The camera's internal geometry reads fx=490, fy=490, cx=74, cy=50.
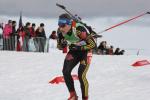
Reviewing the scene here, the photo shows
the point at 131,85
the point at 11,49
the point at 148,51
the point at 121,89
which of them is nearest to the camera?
the point at 121,89

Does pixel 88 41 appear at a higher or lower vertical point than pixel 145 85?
higher

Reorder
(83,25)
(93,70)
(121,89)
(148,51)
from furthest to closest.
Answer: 1. (148,51)
2. (93,70)
3. (121,89)
4. (83,25)

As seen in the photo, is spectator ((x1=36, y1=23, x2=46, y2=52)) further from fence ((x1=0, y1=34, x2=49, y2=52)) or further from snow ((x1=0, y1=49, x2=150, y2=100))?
snow ((x1=0, y1=49, x2=150, y2=100))

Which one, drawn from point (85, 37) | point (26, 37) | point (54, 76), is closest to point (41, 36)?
point (26, 37)

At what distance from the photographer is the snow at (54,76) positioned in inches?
450

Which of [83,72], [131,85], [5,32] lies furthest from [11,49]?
[83,72]

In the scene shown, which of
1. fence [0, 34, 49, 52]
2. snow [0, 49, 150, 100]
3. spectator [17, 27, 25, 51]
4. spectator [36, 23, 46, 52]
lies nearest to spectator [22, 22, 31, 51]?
fence [0, 34, 49, 52]

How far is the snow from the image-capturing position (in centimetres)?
1143

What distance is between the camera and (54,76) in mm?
15594

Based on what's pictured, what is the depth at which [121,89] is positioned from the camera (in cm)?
1224

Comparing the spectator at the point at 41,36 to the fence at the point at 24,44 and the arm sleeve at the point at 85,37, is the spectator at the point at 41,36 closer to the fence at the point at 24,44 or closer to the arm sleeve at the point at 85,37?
the fence at the point at 24,44

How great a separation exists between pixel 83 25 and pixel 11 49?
1426cm

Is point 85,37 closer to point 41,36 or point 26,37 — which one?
point 26,37

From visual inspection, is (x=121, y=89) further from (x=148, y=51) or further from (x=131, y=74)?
(x=148, y=51)
